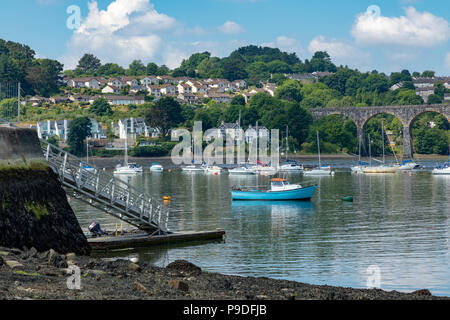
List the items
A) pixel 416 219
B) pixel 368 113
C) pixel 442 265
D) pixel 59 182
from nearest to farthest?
pixel 59 182 < pixel 442 265 < pixel 416 219 < pixel 368 113

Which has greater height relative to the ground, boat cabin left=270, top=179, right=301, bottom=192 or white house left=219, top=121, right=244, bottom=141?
white house left=219, top=121, right=244, bottom=141

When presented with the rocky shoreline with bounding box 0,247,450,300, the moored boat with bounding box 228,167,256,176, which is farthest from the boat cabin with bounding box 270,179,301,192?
the moored boat with bounding box 228,167,256,176

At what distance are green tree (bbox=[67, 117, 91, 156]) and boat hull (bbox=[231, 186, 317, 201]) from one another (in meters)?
91.1

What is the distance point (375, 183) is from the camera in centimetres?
9650

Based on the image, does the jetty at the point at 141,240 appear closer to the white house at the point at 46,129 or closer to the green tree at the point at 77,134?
the green tree at the point at 77,134

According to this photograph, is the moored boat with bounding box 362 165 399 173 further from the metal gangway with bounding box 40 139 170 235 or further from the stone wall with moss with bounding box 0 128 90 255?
the stone wall with moss with bounding box 0 128 90 255

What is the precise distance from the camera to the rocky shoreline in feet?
59.8

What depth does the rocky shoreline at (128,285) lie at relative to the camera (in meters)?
18.2

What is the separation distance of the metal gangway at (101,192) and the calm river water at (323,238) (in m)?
1.83

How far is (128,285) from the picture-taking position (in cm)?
2033

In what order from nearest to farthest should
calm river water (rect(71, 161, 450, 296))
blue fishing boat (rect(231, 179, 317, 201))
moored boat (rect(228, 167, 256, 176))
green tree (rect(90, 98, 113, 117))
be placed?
calm river water (rect(71, 161, 450, 296)) < blue fishing boat (rect(231, 179, 317, 201)) < moored boat (rect(228, 167, 256, 176)) < green tree (rect(90, 98, 113, 117))
